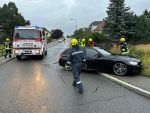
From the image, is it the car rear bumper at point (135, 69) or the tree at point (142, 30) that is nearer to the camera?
the car rear bumper at point (135, 69)

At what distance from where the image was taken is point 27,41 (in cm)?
2597

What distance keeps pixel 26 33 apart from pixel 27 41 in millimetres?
721

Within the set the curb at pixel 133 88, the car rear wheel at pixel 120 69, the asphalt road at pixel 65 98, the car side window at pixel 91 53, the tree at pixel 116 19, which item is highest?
the tree at pixel 116 19

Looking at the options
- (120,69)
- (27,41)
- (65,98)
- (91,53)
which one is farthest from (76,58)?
(27,41)

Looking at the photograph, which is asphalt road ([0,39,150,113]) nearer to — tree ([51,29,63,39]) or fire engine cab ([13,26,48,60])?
fire engine cab ([13,26,48,60])

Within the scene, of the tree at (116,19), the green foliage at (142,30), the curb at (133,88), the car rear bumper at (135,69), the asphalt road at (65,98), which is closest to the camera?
the asphalt road at (65,98)

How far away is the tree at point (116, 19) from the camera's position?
177 ft

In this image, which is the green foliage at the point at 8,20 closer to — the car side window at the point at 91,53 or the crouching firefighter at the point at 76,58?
the car side window at the point at 91,53

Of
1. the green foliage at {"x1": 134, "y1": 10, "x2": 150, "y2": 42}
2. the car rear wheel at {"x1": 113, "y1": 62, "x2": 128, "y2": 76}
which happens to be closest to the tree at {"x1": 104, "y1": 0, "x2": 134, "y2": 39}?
the green foliage at {"x1": 134, "y1": 10, "x2": 150, "y2": 42}

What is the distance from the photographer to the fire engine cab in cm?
2597

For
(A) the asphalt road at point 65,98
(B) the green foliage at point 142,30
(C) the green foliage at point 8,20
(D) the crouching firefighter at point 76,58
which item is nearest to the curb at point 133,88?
(A) the asphalt road at point 65,98

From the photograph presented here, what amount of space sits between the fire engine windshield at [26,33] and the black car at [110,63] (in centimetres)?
979

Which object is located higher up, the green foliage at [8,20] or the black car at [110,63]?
the green foliage at [8,20]

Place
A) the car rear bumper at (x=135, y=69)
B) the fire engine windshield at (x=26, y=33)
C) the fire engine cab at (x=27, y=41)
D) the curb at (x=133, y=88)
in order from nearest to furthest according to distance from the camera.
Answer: the curb at (x=133, y=88)
the car rear bumper at (x=135, y=69)
the fire engine cab at (x=27, y=41)
the fire engine windshield at (x=26, y=33)
